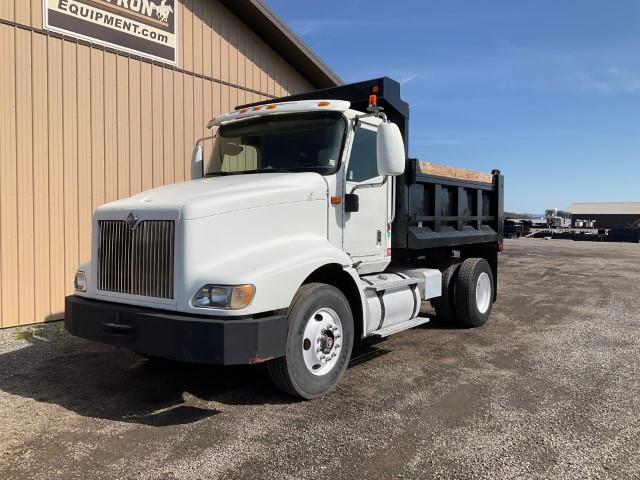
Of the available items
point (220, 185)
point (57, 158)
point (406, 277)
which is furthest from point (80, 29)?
point (406, 277)

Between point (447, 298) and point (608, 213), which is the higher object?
point (608, 213)

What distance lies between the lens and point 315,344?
451cm

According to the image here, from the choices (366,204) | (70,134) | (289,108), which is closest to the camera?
(289,108)

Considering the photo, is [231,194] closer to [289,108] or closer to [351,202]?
[351,202]

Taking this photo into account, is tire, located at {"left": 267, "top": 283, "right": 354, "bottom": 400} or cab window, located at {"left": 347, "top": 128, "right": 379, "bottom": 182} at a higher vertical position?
cab window, located at {"left": 347, "top": 128, "right": 379, "bottom": 182}

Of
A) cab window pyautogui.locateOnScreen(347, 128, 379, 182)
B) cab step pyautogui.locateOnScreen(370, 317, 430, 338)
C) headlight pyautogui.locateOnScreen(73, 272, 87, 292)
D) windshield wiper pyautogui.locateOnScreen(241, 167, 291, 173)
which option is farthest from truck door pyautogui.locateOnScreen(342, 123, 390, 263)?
headlight pyautogui.locateOnScreen(73, 272, 87, 292)

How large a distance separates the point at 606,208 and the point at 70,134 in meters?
74.3

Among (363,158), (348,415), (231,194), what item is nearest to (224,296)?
(231,194)

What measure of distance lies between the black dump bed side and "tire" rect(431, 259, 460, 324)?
397 millimetres

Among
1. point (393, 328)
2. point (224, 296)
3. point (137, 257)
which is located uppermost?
point (137, 257)

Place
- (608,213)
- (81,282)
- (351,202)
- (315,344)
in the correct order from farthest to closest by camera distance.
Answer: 1. (608,213)
2. (351,202)
3. (81,282)
4. (315,344)

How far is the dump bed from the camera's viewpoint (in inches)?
243

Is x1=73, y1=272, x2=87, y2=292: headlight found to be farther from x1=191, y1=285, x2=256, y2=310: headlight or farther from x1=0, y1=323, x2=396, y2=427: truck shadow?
x1=191, y1=285, x2=256, y2=310: headlight

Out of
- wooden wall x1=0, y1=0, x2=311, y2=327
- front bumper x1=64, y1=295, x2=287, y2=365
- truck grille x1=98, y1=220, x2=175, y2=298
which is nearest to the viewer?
front bumper x1=64, y1=295, x2=287, y2=365
